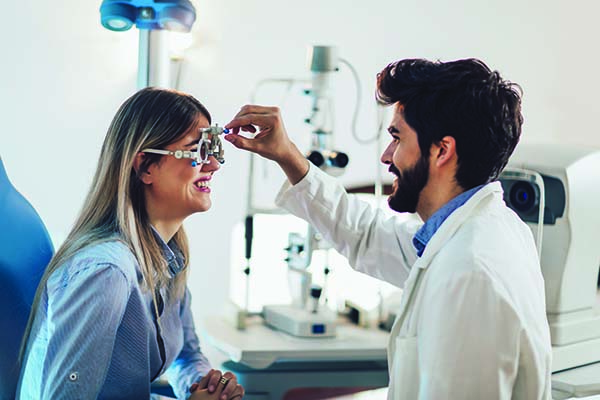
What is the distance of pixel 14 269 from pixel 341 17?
2.04 metres

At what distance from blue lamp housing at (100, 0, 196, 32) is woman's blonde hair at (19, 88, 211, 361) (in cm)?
45

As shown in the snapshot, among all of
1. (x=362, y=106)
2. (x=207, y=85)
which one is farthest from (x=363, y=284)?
(x=207, y=85)

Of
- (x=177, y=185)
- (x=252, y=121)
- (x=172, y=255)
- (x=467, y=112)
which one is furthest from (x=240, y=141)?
(x=467, y=112)

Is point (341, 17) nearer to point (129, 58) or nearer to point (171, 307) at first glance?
point (129, 58)

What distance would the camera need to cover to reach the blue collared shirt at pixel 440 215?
1.50 meters

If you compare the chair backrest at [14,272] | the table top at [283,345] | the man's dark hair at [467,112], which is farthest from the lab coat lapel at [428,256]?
the table top at [283,345]

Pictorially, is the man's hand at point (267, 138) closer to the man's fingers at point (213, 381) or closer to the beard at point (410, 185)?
the beard at point (410, 185)

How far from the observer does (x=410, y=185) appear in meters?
1.60

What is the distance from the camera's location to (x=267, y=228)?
3.11 metres

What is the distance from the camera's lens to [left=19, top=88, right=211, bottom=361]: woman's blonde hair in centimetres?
158

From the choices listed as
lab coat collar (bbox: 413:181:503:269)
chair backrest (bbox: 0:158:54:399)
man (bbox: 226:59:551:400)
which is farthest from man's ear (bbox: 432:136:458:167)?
chair backrest (bbox: 0:158:54:399)

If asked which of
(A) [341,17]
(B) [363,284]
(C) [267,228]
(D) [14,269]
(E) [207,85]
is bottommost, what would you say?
(B) [363,284]

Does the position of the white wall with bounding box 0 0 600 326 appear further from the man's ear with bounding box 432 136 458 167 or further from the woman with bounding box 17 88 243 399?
the man's ear with bounding box 432 136 458 167

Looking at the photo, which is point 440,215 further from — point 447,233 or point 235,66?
point 235,66
